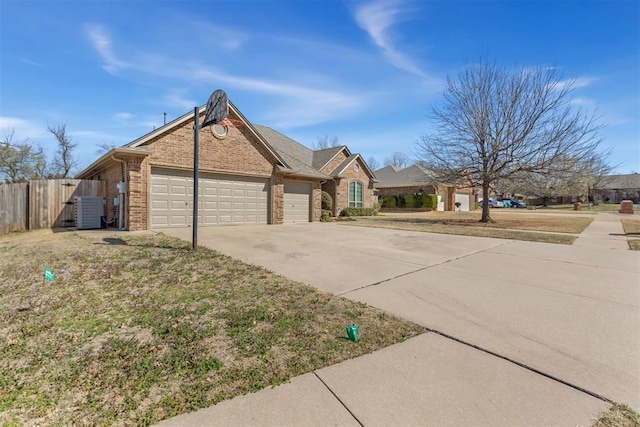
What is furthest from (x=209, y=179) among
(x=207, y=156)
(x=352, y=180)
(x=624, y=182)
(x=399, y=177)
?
(x=624, y=182)

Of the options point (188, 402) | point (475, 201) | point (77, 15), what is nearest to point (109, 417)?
point (188, 402)

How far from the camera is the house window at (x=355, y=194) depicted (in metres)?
25.0

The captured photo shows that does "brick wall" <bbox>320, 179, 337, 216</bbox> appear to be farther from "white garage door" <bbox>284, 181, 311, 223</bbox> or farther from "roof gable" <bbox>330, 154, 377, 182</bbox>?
"white garage door" <bbox>284, 181, 311, 223</bbox>

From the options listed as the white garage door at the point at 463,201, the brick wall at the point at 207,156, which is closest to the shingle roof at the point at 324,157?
the brick wall at the point at 207,156

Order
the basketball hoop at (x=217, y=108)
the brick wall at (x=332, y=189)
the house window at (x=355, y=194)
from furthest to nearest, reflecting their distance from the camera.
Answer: the house window at (x=355, y=194), the brick wall at (x=332, y=189), the basketball hoop at (x=217, y=108)

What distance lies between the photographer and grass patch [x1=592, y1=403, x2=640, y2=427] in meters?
1.96

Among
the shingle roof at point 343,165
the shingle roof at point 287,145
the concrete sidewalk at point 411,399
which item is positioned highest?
the shingle roof at point 287,145

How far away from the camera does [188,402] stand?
2.11 meters

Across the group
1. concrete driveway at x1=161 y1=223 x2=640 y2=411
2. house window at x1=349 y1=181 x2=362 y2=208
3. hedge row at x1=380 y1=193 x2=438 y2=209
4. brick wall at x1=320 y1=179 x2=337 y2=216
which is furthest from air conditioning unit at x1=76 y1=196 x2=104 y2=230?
hedge row at x1=380 y1=193 x2=438 y2=209

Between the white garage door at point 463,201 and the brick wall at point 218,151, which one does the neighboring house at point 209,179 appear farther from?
the white garage door at point 463,201

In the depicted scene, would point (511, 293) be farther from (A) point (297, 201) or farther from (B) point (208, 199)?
(A) point (297, 201)

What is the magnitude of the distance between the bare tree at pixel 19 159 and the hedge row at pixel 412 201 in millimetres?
33344

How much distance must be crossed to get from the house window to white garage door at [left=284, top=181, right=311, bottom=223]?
8153 mm

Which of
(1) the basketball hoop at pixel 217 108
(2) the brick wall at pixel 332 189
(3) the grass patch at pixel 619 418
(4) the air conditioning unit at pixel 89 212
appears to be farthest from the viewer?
(2) the brick wall at pixel 332 189
